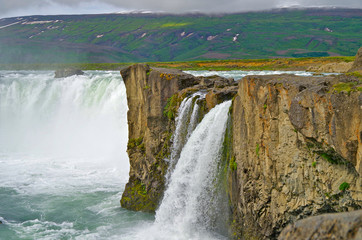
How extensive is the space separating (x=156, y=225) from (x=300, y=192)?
8009 mm

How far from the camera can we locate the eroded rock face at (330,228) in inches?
205

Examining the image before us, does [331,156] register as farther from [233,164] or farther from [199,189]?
[199,189]

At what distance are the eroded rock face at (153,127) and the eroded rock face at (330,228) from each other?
13.9 meters

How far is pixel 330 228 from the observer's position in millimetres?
5496

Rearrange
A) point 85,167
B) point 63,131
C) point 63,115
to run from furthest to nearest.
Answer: point 63,115, point 63,131, point 85,167

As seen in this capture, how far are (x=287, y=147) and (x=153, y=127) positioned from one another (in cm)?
981

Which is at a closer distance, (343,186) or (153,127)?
(343,186)

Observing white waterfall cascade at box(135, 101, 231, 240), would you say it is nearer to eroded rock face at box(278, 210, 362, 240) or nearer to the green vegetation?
the green vegetation

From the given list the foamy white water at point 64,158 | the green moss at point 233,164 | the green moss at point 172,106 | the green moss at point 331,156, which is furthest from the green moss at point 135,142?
the green moss at point 331,156

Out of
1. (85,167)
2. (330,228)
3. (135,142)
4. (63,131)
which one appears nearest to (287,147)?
(330,228)

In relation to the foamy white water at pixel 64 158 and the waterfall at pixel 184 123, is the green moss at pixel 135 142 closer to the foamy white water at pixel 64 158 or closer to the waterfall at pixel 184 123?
the foamy white water at pixel 64 158

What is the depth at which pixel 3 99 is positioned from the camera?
51.6 metres

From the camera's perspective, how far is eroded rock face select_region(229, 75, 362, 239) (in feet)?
34.7

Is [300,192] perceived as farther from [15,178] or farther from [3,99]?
[3,99]
